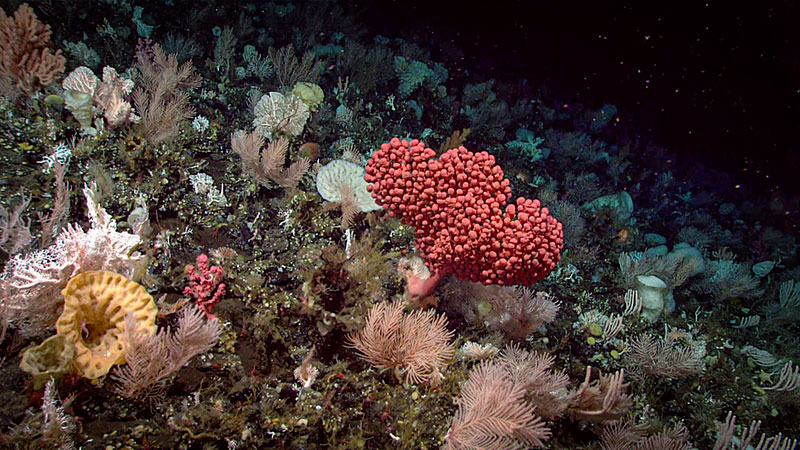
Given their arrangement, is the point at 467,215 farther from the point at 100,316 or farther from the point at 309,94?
the point at 309,94

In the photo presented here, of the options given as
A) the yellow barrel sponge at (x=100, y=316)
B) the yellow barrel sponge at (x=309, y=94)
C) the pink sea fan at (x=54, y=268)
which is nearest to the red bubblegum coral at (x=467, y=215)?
the yellow barrel sponge at (x=100, y=316)

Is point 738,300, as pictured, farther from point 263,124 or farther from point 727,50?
point 263,124

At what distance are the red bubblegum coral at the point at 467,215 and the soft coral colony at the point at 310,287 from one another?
0.02m

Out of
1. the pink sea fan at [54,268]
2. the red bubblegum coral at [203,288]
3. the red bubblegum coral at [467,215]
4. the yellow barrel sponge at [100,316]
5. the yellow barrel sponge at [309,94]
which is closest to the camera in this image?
the yellow barrel sponge at [100,316]

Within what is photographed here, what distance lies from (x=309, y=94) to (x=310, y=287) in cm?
340

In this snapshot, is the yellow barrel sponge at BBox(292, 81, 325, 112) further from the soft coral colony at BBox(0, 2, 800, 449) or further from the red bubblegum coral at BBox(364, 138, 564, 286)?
the red bubblegum coral at BBox(364, 138, 564, 286)

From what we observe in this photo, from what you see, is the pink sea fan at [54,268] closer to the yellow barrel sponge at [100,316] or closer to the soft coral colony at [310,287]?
the soft coral colony at [310,287]

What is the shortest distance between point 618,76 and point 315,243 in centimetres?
957

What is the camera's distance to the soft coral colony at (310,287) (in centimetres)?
264

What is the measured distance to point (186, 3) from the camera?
6.91 meters

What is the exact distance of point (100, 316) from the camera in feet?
8.77

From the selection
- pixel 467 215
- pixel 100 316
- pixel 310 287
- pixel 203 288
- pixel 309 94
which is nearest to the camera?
pixel 100 316

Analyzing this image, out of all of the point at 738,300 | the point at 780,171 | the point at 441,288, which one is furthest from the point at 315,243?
the point at 780,171

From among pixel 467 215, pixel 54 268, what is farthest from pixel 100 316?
pixel 467 215
